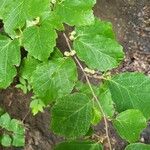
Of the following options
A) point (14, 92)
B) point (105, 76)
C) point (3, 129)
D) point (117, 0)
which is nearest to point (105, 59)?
point (105, 76)

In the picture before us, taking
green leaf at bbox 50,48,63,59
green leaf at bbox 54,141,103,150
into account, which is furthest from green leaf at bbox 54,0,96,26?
green leaf at bbox 54,141,103,150

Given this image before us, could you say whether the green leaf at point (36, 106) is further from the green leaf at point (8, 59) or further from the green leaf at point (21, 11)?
the green leaf at point (21, 11)

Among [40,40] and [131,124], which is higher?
[40,40]

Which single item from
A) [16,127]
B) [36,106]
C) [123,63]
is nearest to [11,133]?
[16,127]

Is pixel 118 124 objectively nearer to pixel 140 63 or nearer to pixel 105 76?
pixel 105 76

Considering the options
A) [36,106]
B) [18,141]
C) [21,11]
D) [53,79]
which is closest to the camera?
[21,11]

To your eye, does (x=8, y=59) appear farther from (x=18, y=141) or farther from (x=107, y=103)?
(x=18, y=141)
